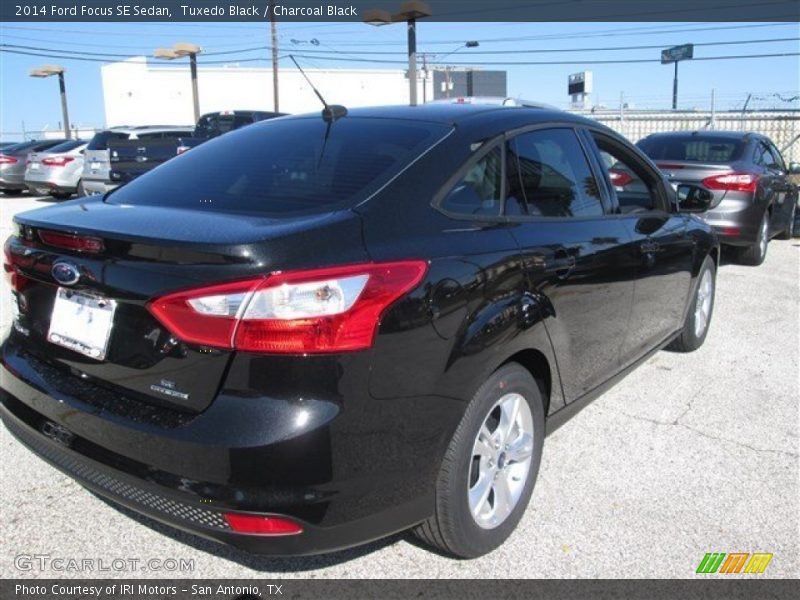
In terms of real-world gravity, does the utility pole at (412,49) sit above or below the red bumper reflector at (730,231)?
above

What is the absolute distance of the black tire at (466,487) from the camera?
7.48ft

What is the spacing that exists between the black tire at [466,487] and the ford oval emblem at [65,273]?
1.33 m

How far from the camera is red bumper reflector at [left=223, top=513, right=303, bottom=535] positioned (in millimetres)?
1923

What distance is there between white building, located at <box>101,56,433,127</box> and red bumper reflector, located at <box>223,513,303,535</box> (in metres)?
57.2

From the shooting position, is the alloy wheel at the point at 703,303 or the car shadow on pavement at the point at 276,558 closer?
the car shadow on pavement at the point at 276,558

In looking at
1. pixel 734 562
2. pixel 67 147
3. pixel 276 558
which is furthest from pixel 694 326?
pixel 67 147

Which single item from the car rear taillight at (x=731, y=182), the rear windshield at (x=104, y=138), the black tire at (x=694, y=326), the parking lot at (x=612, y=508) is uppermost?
the rear windshield at (x=104, y=138)

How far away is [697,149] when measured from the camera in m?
8.33

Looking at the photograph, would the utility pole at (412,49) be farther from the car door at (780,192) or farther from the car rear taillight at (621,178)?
the car rear taillight at (621,178)

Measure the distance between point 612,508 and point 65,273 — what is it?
7.78ft

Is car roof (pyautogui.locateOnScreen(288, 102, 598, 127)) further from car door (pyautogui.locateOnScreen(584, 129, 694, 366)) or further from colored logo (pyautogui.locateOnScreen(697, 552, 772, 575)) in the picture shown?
colored logo (pyautogui.locateOnScreen(697, 552, 772, 575))

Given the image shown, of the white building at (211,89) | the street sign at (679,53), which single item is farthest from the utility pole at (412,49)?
the street sign at (679,53)

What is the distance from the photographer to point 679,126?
21859 mm

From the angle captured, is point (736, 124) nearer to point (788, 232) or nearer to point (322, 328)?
point (788, 232)
